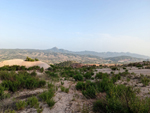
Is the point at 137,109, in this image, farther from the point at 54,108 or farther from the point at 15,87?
the point at 15,87

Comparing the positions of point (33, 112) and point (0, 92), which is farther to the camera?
point (0, 92)

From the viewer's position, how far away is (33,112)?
311 centimetres

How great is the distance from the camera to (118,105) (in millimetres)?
2727

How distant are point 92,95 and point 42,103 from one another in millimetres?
2244

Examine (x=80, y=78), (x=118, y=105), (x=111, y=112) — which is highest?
(x=118, y=105)

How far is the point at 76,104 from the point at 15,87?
3838 millimetres

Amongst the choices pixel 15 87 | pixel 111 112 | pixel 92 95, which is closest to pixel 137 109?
pixel 111 112

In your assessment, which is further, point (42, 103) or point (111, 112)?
point (42, 103)

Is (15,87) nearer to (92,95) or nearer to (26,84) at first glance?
(26,84)

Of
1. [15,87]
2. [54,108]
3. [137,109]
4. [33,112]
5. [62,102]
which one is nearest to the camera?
[137,109]

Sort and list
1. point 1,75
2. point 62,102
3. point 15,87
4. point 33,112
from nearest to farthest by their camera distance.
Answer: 1. point 33,112
2. point 62,102
3. point 15,87
4. point 1,75

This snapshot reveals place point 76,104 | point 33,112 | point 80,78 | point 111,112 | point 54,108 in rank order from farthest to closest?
1. point 80,78
2. point 76,104
3. point 54,108
4. point 33,112
5. point 111,112

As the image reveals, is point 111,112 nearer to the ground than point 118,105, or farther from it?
nearer to the ground

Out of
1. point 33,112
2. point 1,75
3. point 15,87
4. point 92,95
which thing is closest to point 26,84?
point 15,87
